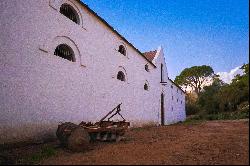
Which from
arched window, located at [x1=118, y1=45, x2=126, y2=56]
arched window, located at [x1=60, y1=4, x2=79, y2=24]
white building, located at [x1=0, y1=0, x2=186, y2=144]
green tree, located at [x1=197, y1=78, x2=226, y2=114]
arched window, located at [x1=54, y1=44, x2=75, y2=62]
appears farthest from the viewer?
green tree, located at [x1=197, y1=78, x2=226, y2=114]

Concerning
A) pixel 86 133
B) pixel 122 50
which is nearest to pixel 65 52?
pixel 86 133

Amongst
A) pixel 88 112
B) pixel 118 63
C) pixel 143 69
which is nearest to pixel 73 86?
pixel 88 112

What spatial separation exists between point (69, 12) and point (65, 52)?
6.02 ft

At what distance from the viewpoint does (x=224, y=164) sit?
179 inches

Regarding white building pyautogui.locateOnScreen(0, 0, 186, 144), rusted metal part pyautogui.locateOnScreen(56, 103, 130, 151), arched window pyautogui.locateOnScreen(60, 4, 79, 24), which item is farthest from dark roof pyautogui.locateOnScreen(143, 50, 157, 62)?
rusted metal part pyautogui.locateOnScreen(56, 103, 130, 151)

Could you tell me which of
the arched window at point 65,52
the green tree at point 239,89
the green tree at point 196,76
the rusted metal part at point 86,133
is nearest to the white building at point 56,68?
the arched window at point 65,52

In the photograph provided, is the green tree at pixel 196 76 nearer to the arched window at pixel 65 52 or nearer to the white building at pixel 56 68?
the white building at pixel 56 68

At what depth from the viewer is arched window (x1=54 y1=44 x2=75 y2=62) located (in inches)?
344

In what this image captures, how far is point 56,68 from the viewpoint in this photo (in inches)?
322

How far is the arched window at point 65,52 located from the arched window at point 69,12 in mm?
1409

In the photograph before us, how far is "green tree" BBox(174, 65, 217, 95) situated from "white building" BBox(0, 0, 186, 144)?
28683mm

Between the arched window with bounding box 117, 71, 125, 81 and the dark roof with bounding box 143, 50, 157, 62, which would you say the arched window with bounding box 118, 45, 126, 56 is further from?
the dark roof with bounding box 143, 50, 157, 62

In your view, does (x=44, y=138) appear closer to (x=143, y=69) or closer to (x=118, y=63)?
(x=118, y=63)

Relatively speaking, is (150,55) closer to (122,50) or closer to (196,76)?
(122,50)
